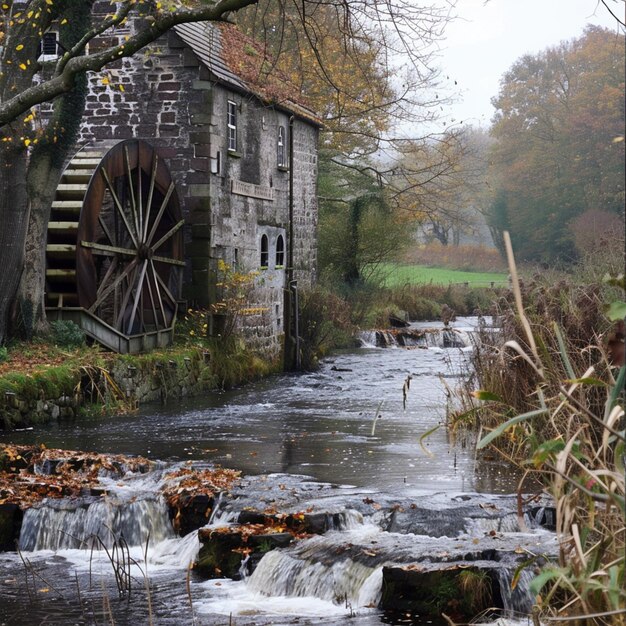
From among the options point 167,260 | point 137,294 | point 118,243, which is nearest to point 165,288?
point 167,260

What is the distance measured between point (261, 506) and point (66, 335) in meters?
7.37

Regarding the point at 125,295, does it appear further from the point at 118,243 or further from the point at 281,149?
the point at 281,149

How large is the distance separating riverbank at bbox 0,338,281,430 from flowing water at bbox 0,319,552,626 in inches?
17.5

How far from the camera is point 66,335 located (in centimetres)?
1519

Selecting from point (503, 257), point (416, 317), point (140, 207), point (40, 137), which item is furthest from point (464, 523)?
point (503, 257)

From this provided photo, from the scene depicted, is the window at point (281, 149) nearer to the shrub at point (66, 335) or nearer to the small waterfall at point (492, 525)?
the shrub at point (66, 335)

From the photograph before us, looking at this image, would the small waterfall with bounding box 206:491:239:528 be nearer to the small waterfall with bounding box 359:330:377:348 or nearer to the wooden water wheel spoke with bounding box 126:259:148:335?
the wooden water wheel spoke with bounding box 126:259:148:335

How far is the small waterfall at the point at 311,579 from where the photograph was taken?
23.3 ft

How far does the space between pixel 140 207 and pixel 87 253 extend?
2.15 m

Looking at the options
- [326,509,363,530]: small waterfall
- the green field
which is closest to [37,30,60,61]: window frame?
[326,509,363,530]: small waterfall

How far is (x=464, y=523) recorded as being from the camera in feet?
26.7

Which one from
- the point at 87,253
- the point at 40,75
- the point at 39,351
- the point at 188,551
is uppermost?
the point at 40,75

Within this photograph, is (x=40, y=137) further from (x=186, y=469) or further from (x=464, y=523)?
(x=464, y=523)

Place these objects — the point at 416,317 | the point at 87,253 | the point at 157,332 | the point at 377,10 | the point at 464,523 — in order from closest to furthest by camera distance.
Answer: the point at 464,523 → the point at 377,10 → the point at 87,253 → the point at 157,332 → the point at 416,317
